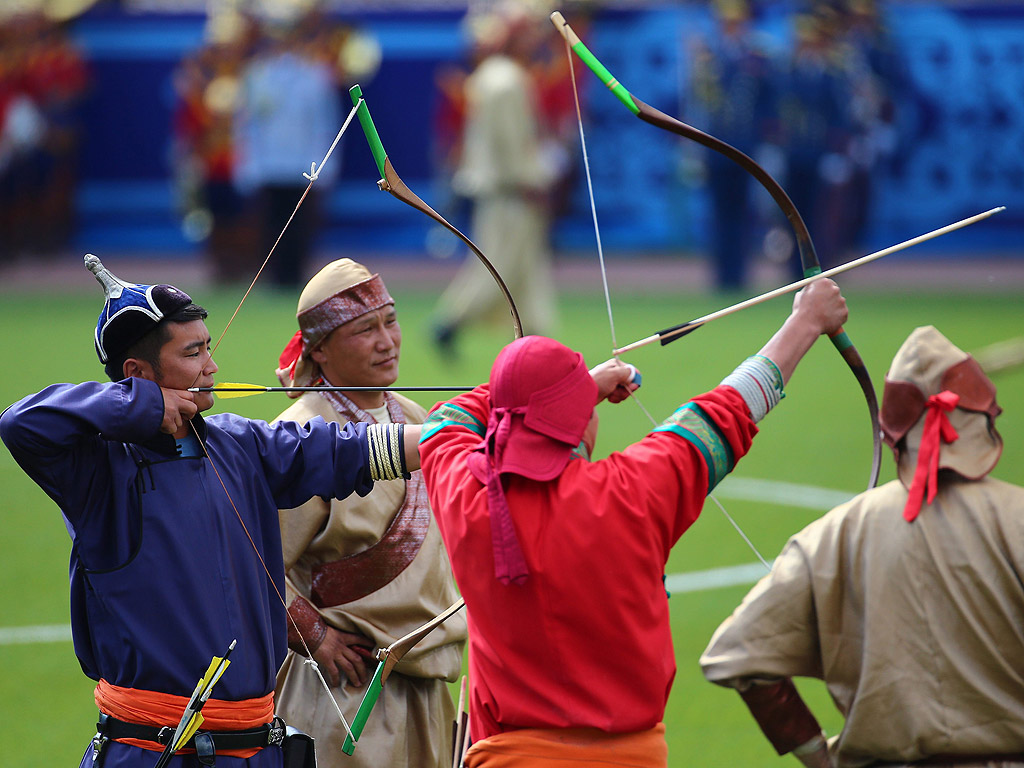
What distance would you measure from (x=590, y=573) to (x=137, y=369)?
A: 110 centimetres

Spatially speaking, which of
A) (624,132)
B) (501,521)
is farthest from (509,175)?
(501,521)

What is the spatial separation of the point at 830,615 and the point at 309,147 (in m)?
14.2

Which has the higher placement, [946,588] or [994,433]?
[994,433]

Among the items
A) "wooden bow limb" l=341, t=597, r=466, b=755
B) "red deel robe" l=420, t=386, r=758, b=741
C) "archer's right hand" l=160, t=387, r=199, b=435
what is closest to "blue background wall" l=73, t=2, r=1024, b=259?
"wooden bow limb" l=341, t=597, r=466, b=755

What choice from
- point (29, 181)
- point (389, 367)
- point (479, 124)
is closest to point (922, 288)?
point (479, 124)

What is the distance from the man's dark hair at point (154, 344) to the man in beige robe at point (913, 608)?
53.2 inches

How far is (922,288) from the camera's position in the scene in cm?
1694

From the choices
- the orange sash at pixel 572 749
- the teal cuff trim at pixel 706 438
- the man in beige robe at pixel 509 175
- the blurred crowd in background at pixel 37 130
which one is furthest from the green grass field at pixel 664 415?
the blurred crowd in background at pixel 37 130

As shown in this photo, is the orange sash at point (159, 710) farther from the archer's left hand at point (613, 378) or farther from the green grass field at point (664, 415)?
the archer's left hand at point (613, 378)

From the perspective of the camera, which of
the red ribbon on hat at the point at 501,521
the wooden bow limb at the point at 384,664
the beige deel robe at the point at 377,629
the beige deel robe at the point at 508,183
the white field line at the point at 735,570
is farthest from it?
the beige deel robe at the point at 508,183

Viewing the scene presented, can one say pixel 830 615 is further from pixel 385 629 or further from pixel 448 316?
pixel 448 316

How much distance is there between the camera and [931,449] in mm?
2914

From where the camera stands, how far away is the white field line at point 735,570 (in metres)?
6.33

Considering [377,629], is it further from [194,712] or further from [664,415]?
[664,415]
